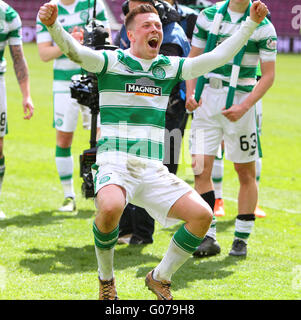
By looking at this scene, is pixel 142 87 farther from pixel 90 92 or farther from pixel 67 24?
pixel 67 24

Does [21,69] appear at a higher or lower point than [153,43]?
lower

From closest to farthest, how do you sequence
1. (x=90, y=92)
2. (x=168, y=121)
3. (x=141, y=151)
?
1. (x=141, y=151)
2. (x=90, y=92)
3. (x=168, y=121)

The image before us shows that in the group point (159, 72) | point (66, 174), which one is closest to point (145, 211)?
point (66, 174)

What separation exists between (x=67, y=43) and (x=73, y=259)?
206cm

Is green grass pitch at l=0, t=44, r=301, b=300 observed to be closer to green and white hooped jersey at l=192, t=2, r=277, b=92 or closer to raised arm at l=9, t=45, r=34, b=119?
raised arm at l=9, t=45, r=34, b=119

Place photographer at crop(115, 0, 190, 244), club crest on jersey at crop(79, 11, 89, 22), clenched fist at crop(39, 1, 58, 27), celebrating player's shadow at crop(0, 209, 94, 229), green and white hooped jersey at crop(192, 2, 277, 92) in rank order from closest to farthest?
clenched fist at crop(39, 1, 58, 27) < green and white hooped jersey at crop(192, 2, 277, 92) < photographer at crop(115, 0, 190, 244) < celebrating player's shadow at crop(0, 209, 94, 229) < club crest on jersey at crop(79, 11, 89, 22)

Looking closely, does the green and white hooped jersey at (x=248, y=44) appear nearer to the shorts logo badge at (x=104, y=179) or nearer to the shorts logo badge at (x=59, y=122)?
the shorts logo badge at (x=104, y=179)

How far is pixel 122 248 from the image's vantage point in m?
5.89

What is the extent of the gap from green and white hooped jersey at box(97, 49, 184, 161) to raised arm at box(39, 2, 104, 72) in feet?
0.30

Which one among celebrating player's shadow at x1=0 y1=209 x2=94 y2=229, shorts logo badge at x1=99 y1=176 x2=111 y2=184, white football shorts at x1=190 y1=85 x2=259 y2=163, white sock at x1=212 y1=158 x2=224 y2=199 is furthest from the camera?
white sock at x1=212 y1=158 x2=224 y2=199

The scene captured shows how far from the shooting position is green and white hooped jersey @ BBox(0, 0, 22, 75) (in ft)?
20.2

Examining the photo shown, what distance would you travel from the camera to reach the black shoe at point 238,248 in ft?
18.7

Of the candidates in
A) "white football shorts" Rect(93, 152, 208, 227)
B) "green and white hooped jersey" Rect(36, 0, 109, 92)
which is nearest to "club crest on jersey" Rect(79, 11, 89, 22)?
"green and white hooped jersey" Rect(36, 0, 109, 92)
